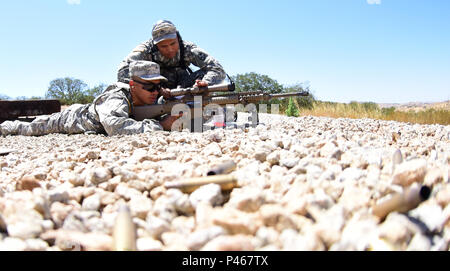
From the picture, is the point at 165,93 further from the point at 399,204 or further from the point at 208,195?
the point at 399,204

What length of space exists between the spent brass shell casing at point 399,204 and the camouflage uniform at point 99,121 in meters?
2.66

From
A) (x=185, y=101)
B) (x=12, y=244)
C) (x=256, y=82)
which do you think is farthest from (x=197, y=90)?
(x=256, y=82)

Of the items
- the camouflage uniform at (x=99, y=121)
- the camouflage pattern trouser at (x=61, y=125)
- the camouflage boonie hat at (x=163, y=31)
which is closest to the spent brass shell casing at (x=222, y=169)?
the camouflage uniform at (x=99, y=121)

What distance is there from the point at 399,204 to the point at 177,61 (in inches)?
174

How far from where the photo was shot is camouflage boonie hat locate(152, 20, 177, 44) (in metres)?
4.41

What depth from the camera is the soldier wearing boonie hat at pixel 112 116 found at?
331 centimetres

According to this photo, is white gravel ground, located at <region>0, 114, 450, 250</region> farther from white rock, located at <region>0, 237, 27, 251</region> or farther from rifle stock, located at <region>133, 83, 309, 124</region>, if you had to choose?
rifle stock, located at <region>133, 83, 309, 124</region>

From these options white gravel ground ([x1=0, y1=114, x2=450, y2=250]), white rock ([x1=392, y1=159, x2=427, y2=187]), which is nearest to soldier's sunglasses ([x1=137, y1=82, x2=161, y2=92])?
white gravel ground ([x1=0, y1=114, x2=450, y2=250])

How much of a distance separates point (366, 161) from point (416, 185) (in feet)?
1.09

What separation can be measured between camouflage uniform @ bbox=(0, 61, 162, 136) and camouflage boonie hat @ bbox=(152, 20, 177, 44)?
0.99 metres

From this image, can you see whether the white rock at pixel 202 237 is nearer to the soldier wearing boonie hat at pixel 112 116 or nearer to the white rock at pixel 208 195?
the white rock at pixel 208 195

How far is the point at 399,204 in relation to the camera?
791 millimetres
